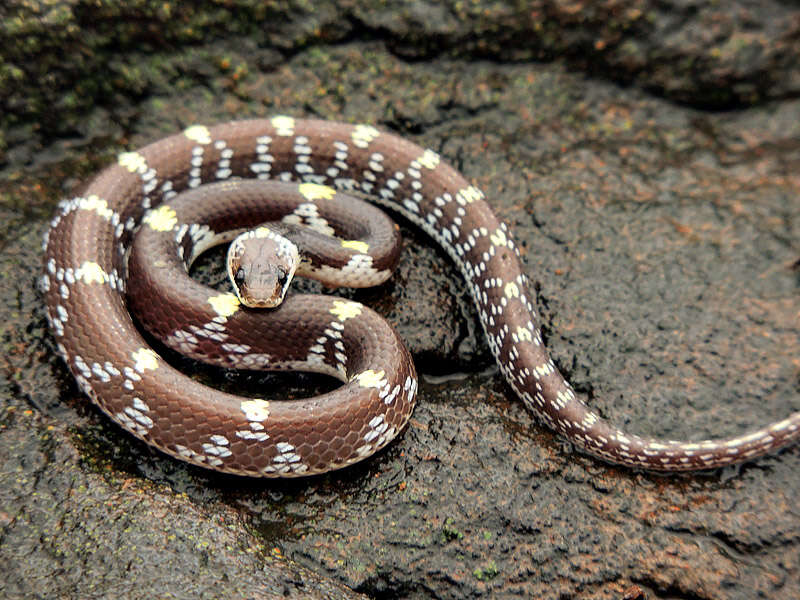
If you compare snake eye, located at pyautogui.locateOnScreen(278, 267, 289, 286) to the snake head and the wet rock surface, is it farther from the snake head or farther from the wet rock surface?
the wet rock surface

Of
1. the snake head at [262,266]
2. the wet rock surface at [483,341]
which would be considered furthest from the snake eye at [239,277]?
the wet rock surface at [483,341]

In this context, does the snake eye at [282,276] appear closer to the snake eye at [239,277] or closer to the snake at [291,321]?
the snake at [291,321]

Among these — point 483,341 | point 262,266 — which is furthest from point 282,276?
point 483,341

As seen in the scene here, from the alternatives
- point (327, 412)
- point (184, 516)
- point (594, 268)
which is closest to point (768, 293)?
point (594, 268)

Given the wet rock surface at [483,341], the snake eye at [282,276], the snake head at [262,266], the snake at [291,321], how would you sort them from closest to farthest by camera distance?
the wet rock surface at [483,341] < the snake at [291,321] < the snake head at [262,266] < the snake eye at [282,276]

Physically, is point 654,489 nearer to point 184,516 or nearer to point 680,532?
point 680,532
